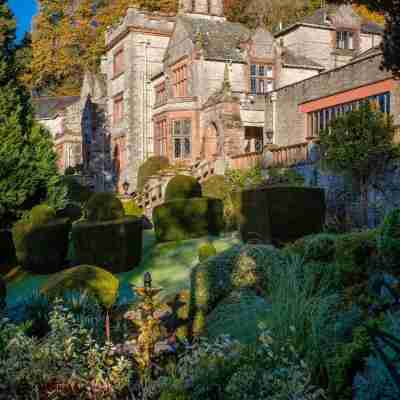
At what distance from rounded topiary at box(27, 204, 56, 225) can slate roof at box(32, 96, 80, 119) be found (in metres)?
31.9

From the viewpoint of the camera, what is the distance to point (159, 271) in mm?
13094

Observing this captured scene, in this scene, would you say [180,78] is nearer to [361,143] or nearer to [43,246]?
[361,143]

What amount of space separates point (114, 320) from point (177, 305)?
41.7 inches

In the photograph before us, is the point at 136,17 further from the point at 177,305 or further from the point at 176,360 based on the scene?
the point at 176,360

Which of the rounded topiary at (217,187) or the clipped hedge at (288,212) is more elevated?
the rounded topiary at (217,187)

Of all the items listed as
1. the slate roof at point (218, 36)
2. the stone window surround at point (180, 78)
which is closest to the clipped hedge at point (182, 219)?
the slate roof at point (218, 36)

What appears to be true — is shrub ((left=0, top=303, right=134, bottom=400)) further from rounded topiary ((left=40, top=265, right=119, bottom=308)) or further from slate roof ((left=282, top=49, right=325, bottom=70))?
slate roof ((left=282, top=49, right=325, bottom=70))

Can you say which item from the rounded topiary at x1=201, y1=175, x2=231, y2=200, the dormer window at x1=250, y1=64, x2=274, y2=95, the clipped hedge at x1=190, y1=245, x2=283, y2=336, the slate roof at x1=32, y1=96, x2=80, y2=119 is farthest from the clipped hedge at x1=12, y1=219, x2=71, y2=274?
the slate roof at x1=32, y1=96, x2=80, y2=119

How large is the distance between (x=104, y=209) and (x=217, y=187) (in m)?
8.68

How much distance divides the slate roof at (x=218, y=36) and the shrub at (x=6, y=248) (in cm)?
1526

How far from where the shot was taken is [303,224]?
42.2 ft

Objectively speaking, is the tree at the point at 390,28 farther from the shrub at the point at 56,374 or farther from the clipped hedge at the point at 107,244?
the clipped hedge at the point at 107,244

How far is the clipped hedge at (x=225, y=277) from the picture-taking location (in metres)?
7.09

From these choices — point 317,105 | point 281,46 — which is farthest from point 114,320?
point 281,46
